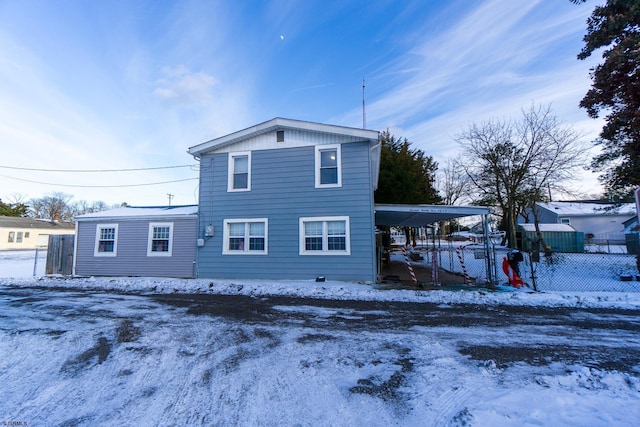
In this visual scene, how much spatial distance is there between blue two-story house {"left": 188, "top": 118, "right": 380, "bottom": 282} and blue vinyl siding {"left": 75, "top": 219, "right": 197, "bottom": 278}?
825mm

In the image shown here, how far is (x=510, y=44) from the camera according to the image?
11.3 meters

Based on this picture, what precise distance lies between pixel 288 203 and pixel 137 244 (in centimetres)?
723

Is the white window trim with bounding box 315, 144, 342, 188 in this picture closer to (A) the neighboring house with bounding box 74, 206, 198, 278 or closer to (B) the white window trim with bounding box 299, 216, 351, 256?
(B) the white window trim with bounding box 299, 216, 351, 256

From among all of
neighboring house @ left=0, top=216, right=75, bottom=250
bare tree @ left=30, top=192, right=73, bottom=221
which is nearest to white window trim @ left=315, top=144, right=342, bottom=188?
neighboring house @ left=0, top=216, right=75, bottom=250

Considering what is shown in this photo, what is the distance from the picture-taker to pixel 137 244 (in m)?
12.8

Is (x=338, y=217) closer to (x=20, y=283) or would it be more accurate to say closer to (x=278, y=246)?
(x=278, y=246)

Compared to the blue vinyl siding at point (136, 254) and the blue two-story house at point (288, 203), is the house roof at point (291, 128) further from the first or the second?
the blue vinyl siding at point (136, 254)

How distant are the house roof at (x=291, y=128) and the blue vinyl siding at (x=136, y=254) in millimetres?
3072

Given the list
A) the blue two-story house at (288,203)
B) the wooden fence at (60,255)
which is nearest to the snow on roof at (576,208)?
the blue two-story house at (288,203)

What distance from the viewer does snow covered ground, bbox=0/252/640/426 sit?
109 inches

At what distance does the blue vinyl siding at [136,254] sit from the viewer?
12188 millimetres

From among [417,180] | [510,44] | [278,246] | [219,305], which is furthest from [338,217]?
[417,180]

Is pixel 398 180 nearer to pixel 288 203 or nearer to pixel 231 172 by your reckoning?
pixel 288 203

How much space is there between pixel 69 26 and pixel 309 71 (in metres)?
9.26
